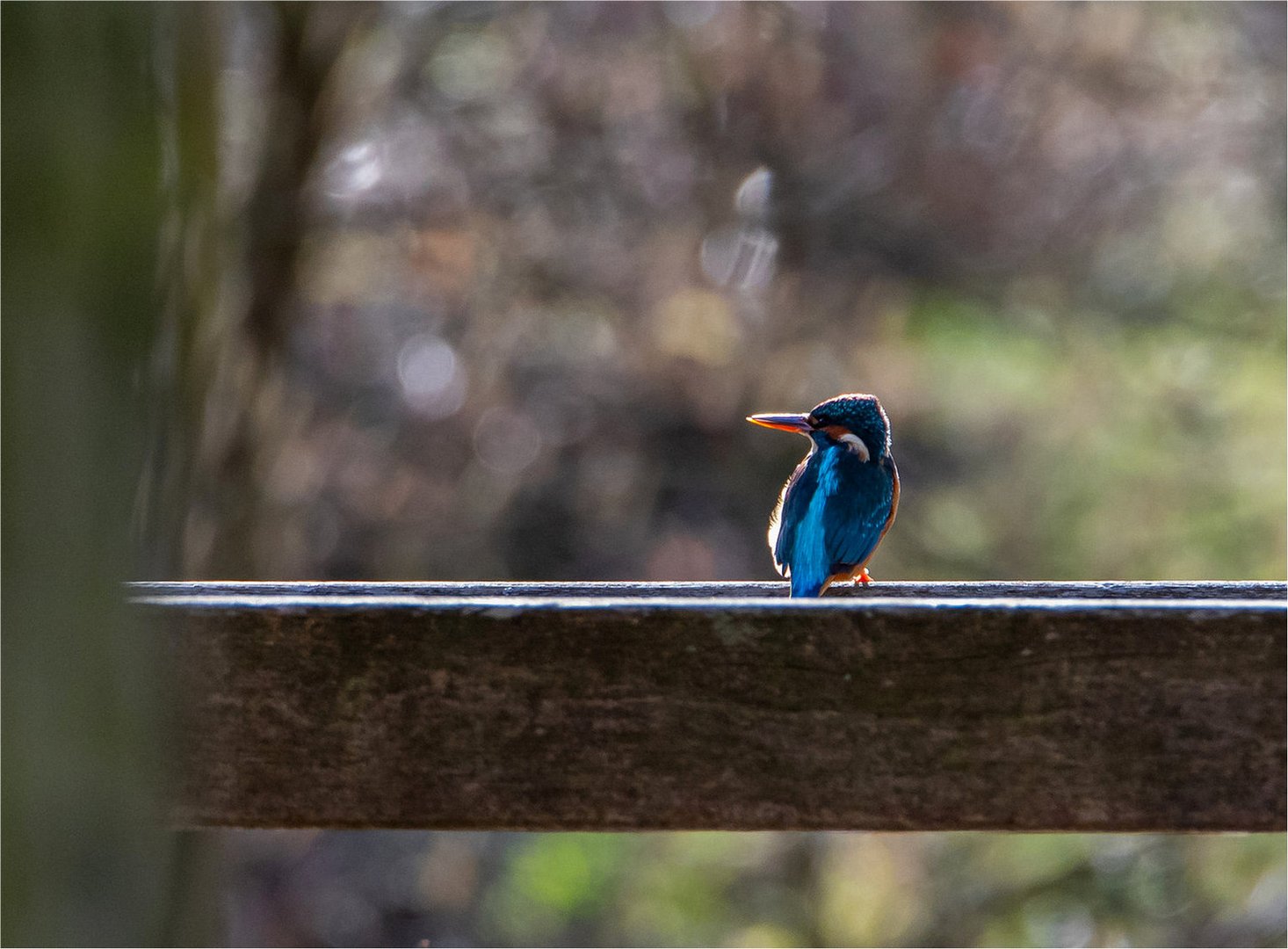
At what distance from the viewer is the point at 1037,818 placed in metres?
1.10

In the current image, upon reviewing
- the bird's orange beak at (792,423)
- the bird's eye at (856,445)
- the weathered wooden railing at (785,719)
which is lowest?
the weathered wooden railing at (785,719)

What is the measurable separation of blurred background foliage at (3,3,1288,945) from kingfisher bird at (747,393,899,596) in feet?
8.22

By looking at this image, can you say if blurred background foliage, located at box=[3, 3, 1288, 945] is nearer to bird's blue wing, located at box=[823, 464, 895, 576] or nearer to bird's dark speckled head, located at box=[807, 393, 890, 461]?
bird's dark speckled head, located at box=[807, 393, 890, 461]

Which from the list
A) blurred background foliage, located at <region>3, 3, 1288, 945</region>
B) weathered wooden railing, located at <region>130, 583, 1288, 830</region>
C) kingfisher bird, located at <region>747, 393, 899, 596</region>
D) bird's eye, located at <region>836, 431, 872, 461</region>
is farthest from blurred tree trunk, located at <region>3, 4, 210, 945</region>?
blurred background foliage, located at <region>3, 3, 1288, 945</region>

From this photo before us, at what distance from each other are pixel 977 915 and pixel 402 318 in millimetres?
4196

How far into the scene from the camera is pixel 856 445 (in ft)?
9.13

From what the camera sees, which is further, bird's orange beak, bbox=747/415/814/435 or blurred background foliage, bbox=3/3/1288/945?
blurred background foliage, bbox=3/3/1288/945

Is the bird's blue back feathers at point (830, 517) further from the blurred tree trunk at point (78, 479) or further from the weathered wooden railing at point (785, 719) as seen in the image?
the blurred tree trunk at point (78, 479)

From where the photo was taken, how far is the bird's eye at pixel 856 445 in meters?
2.75

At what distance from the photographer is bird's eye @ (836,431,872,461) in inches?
108

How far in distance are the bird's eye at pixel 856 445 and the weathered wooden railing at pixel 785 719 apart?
163 centimetres

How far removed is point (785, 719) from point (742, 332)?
15.8 ft

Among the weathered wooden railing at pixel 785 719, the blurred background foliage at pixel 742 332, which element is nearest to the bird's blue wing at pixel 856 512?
the weathered wooden railing at pixel 785 719

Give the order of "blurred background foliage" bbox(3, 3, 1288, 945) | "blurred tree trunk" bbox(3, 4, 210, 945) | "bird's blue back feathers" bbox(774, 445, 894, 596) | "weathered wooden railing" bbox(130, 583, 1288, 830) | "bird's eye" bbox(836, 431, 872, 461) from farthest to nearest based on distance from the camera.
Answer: "blurred background foliage" bbox(3, 3, 1288, 945) → "bird's eye" bbox(836, 431, 872, 461) → "bird's blue back feathers" bbox(774, 445, 894, 596) → "weathered wooden railing" bbox(130, 583, 1288, 830) → "blurred tree trunk" bbox(3, 4, 210, 945)
